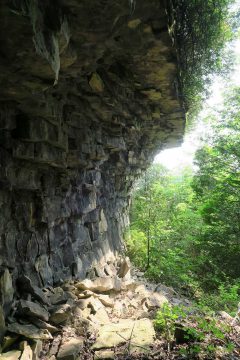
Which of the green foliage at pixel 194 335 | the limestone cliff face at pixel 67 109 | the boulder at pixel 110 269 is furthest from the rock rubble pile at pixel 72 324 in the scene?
the boulder at pixel 110 269

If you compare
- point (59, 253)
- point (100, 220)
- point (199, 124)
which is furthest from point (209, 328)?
point (199, 124)

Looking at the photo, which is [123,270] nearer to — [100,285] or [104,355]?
[100,285]

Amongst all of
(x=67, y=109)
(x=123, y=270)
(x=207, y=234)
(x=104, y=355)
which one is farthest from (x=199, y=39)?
(x=207, y=234)

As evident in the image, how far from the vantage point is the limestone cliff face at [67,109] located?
9.12 feet

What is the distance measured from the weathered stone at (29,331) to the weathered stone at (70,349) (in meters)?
0.25

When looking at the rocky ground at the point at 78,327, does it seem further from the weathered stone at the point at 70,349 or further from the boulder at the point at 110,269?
the boulder at the point at 110,269

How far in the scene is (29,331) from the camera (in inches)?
149

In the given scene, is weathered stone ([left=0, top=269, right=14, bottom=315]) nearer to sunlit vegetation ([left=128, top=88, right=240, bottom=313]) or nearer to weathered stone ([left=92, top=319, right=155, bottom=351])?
weathered stone ([left=92, top=319, right=155, bottom=351])

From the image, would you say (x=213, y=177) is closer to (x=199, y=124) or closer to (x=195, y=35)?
(x=199, y=124)

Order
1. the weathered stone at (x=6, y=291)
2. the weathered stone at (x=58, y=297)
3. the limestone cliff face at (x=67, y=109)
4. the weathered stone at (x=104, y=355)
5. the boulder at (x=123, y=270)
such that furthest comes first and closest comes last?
the boulder at (x=123, y=270), the weathered stone at (x=58, y=297), the weathered stone at (x=6, y=291), the weathered stone at (x=104, y=355), the limestone cliff face at (x=67, y=109)

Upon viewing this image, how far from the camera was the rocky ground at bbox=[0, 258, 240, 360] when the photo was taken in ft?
12.1

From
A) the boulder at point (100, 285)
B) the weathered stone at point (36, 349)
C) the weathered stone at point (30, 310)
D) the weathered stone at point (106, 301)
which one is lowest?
the weathered stone at point (106, 301)

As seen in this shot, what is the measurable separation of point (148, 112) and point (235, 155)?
564cm

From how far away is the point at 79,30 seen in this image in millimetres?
3057
